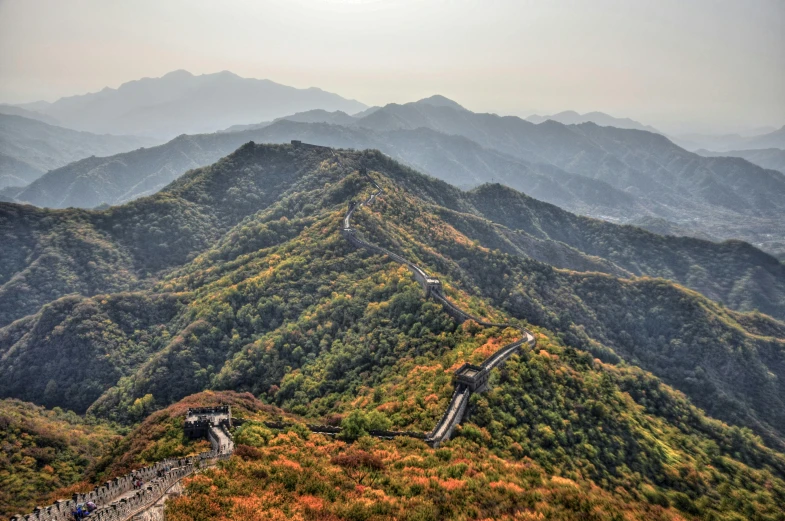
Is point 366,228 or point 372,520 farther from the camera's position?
point 366,228

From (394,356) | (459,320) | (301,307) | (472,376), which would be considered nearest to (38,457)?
(301,307)

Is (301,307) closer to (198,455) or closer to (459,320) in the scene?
(459,320)

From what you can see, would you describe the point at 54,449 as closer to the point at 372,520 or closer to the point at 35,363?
the point at 35,363

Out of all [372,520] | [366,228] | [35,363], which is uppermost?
[366,228]

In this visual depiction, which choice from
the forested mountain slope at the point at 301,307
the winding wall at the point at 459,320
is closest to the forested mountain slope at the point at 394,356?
the forested mountain slope at the point at 301,307

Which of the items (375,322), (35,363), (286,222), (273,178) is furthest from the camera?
(273,178)

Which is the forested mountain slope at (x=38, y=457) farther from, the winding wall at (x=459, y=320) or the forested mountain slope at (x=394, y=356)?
the winding wall at (x=459, y=320)

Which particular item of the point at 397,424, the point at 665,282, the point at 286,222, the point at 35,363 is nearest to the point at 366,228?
the point at 286,222
